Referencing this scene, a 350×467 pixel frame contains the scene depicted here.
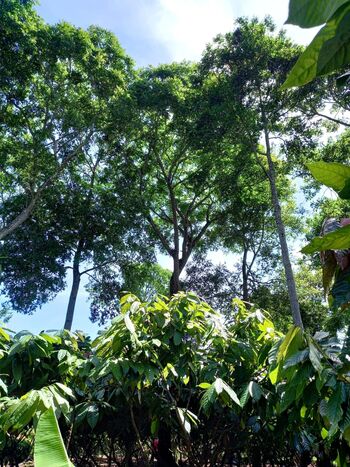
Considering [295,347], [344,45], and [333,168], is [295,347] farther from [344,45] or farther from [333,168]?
[344,45]

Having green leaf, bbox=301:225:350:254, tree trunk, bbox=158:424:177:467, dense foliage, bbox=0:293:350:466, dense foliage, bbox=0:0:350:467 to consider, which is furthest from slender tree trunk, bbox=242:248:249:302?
green leaf, bbox=301:225:350:254

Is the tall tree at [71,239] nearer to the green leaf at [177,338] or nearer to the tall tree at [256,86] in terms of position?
the tall tree at [256,86]

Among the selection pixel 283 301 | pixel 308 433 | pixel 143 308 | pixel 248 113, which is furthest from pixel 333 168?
pixel 283 301

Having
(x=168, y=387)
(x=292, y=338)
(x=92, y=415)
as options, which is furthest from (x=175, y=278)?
(x=292, y=338)

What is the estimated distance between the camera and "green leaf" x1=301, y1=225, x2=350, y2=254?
2.01 ft

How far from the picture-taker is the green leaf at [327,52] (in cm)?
55

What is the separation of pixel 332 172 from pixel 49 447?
66cm

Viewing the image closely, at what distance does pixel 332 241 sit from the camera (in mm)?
618

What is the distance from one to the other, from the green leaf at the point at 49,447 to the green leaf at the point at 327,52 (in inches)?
27.1

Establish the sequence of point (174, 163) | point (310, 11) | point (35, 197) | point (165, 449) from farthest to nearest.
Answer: point (174, 163), point (35, 197), point (165, 449), point (310, 11)

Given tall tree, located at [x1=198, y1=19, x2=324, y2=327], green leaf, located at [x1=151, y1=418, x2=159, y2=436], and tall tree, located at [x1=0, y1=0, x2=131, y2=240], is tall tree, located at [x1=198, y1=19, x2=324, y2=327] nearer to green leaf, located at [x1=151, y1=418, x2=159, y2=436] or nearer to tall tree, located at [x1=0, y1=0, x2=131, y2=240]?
tall tree, located at [x1=0, y1=0, x2=131, y2=240]

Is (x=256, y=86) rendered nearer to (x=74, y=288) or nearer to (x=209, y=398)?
(x=74, y=288)

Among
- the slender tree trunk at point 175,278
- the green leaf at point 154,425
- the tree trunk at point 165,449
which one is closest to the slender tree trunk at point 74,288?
the slender tree trunk at point 175,278

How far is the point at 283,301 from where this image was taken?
16.2 meters
